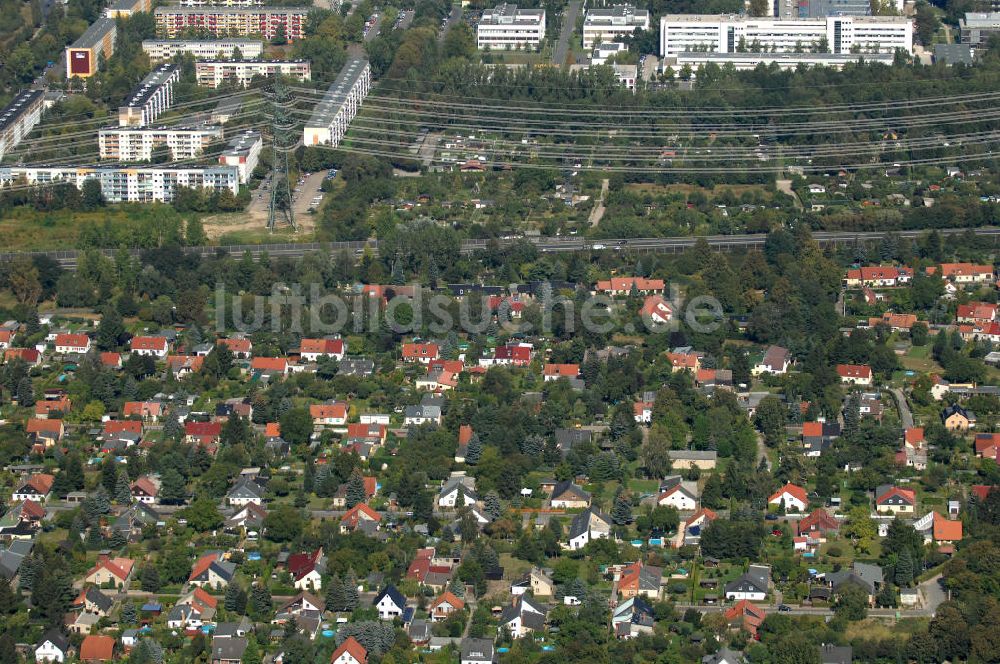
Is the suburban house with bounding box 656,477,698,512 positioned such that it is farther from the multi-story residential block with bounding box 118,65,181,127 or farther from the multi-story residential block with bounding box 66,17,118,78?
the multi-story residential block with bounding box 66,17,118,78

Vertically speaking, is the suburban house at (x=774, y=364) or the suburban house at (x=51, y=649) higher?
the suburban house at (x=774, y=364)

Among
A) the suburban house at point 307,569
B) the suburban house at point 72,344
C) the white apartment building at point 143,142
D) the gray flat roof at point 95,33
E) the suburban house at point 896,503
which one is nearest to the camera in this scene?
the suburban house at point 307,569

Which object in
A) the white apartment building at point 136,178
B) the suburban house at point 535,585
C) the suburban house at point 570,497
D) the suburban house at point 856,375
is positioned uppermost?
the white apartment building at point 136,178

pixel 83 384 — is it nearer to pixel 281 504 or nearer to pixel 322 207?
pixel 281 504

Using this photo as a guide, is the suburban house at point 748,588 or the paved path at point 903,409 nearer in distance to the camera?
the suburban house at point 748,588

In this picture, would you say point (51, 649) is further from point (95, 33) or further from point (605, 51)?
point (605, 51)

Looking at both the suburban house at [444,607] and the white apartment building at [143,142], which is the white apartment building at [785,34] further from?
the suburban house at [444,607]

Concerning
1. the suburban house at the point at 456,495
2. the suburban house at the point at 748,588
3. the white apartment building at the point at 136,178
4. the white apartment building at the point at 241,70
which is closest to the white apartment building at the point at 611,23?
the white apartment building at the point at 241,70
